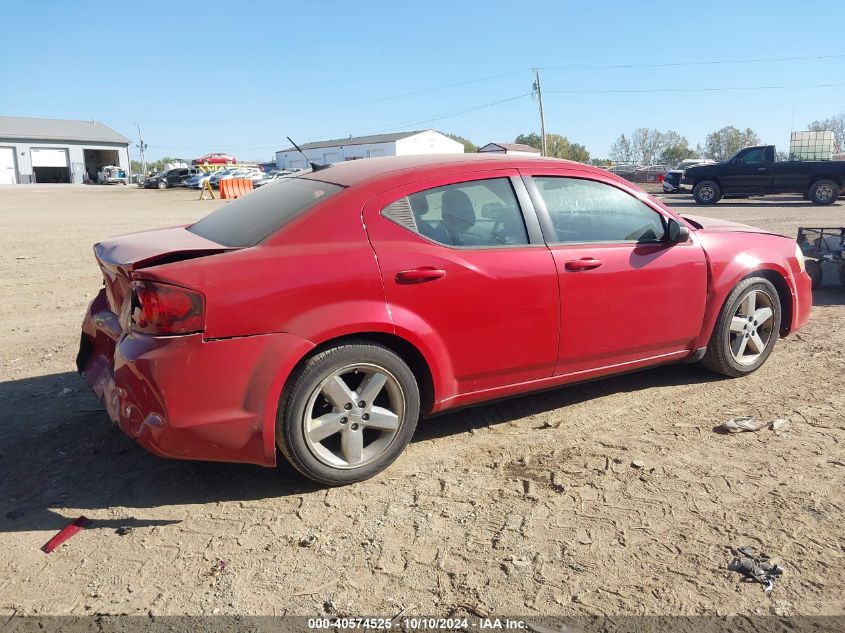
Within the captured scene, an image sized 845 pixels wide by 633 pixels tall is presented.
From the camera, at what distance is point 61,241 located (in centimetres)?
1334

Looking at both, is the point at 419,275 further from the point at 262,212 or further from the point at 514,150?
the point at 514,150

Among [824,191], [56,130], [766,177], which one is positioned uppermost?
[56,130]

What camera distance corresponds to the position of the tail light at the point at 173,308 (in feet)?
10.0

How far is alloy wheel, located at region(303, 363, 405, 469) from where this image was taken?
11.0 feet

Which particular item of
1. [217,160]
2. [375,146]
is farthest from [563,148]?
[217,160]

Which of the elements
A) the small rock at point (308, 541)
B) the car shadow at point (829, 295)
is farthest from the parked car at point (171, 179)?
the small rock at point (308, 541)

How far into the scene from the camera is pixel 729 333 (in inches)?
188

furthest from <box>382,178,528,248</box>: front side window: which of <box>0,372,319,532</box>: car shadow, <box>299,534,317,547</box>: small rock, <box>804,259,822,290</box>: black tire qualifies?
<box>804,259,822,290</box>: black tire

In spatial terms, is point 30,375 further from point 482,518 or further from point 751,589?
point 751,589

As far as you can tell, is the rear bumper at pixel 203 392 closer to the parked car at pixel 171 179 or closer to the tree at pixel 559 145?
the parked car at pixel 171 179

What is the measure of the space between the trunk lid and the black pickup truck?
21.7 m

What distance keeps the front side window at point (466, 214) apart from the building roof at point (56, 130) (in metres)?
77.7

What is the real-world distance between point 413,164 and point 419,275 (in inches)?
28.9

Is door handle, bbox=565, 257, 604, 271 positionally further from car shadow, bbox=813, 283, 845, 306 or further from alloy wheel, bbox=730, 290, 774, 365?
car shadow, bbox=813, 283, 845, 306
